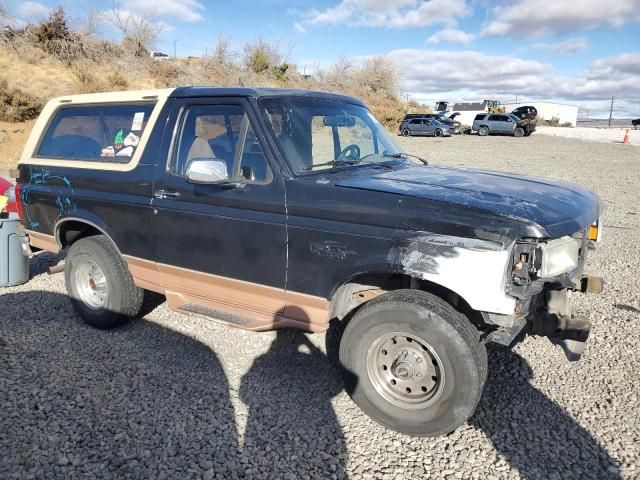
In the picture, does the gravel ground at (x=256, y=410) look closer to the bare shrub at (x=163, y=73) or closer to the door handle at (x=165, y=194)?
the door handle at (x=165, y=194)

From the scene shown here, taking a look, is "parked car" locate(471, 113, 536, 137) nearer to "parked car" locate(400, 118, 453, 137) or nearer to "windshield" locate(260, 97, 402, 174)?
"parked car" locate(400, 118, 453, 137)

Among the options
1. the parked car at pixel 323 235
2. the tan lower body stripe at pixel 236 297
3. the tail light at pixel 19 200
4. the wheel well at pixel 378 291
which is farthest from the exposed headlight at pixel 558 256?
the tail light at pixel 19 200

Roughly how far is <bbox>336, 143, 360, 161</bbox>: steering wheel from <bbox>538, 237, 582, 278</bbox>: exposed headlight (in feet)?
5.45

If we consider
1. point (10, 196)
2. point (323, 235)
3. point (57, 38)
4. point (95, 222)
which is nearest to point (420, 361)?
point (323, 235)

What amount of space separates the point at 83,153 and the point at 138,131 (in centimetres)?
75

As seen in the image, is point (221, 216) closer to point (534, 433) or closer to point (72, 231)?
point (72, 231)

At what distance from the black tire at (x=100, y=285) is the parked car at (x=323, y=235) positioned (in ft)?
0.06

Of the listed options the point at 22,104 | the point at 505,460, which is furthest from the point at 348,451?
the point at 22,104

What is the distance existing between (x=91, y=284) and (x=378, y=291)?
291 centimetres

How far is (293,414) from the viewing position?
3.36m

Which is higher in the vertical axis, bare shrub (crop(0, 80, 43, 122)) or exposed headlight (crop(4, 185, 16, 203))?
bare shrub (crop(0, 80, 43, 122))

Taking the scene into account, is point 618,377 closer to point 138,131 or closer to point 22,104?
point 138,131

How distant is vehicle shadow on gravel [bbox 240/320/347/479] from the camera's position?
2902mm

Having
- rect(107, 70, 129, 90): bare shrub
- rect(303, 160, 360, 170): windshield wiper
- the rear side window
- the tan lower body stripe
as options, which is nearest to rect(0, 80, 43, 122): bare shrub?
rect(107, 70, 129, 90): bare shrub
